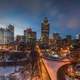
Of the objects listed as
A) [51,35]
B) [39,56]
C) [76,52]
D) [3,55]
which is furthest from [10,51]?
[76,52]

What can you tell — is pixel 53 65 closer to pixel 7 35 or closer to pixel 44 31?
pixel 44 31

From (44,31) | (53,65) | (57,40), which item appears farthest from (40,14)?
(53,65)

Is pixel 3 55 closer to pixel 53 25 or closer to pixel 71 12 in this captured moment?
pixel 53 25

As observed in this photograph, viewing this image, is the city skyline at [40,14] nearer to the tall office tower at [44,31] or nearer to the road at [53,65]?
the tall office tower at [44,31]

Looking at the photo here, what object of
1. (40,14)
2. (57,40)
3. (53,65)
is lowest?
(53,65)

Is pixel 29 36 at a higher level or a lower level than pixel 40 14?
lower

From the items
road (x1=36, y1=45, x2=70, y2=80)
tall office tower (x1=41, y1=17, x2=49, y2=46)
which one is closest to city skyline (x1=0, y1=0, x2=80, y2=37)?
tall office tower (x1=41, y1=17, x2=49, y2=46)

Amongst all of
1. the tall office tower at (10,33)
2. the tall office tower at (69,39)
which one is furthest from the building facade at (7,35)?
the tall office tower at (69,39)

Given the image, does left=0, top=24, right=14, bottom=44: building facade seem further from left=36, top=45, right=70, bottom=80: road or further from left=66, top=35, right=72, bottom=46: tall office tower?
left=66, top=35, right=72, bottom=46: tall office tower
